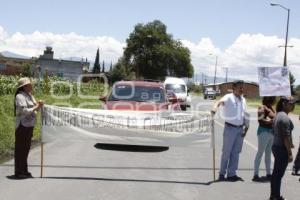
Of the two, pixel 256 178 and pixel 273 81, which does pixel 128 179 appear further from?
pixel 273 81

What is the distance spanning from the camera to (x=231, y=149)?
9.95m

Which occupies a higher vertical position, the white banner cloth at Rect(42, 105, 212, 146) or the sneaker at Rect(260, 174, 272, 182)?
the white banner cloth at Rect(42, 105, 212, 146)

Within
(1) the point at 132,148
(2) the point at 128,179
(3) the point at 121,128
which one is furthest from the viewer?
(1) the point at 132,148

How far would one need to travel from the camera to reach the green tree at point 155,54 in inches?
3693

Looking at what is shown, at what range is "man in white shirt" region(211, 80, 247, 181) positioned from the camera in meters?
9.84

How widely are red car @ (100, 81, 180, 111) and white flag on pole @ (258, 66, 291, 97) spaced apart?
16.6 feet

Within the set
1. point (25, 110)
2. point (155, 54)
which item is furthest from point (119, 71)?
point (25, 110)

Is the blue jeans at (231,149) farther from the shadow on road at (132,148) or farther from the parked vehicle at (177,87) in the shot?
the parked vehicle at (177,87)

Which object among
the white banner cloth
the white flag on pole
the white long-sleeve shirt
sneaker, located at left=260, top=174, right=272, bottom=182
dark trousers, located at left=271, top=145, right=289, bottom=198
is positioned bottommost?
sneaker, located at left=260, top=174, right=272, bottom=182

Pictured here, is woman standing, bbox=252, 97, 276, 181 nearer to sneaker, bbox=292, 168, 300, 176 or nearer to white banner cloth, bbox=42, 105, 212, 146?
sneaker, bbox=292, 168, 300, 176

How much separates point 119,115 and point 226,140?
269cm

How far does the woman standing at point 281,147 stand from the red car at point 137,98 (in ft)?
22.0

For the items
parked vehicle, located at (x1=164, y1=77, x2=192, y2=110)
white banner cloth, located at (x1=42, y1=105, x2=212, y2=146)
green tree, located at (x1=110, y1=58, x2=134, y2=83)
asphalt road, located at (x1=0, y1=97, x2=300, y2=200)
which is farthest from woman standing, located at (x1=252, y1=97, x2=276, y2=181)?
green tree, located at (x1=110, y1=58, x2=134, y2=83)

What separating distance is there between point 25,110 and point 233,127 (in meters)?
3.56
